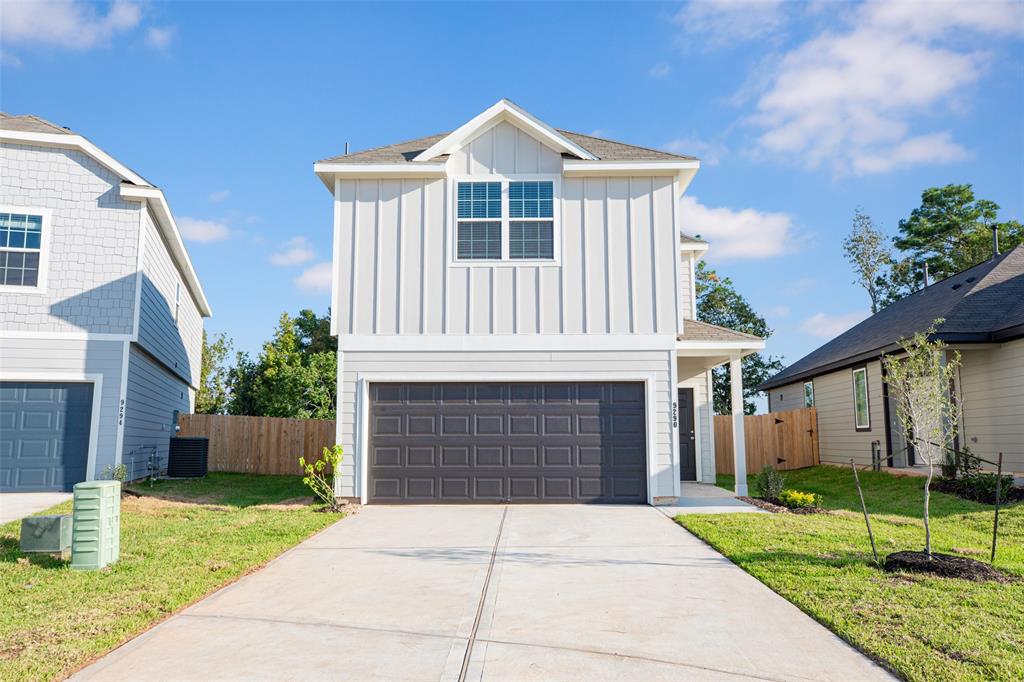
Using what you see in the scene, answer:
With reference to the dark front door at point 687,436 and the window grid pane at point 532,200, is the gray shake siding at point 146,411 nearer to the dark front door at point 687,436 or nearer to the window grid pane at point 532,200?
the window grid pane at point 532,200

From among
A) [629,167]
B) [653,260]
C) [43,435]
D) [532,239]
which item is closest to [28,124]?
[43,435]

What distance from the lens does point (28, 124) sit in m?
13.4

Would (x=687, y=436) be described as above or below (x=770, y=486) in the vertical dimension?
above

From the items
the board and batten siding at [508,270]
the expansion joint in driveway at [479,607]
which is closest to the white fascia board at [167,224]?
the board and batten siding at [508,270]

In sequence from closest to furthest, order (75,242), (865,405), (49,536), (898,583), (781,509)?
(898,583) < (49,536) < (781,509) < (75,242) < (865,405)

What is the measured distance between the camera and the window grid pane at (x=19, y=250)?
12.8 m

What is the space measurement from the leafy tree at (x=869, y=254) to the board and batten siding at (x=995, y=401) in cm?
2171

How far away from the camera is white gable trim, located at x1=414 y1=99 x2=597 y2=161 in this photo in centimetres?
1193

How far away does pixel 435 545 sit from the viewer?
7.73 m

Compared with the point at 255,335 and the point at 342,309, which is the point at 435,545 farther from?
the point at 255,335

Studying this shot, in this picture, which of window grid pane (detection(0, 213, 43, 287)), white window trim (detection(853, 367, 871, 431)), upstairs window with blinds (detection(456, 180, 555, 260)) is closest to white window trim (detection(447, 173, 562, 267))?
upstairs window with blinds (detection(456, 180, 555, 260))

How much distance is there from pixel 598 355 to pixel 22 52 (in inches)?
503

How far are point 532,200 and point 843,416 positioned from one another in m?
10.8

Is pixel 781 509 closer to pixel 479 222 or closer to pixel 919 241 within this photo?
pixel 479 222
